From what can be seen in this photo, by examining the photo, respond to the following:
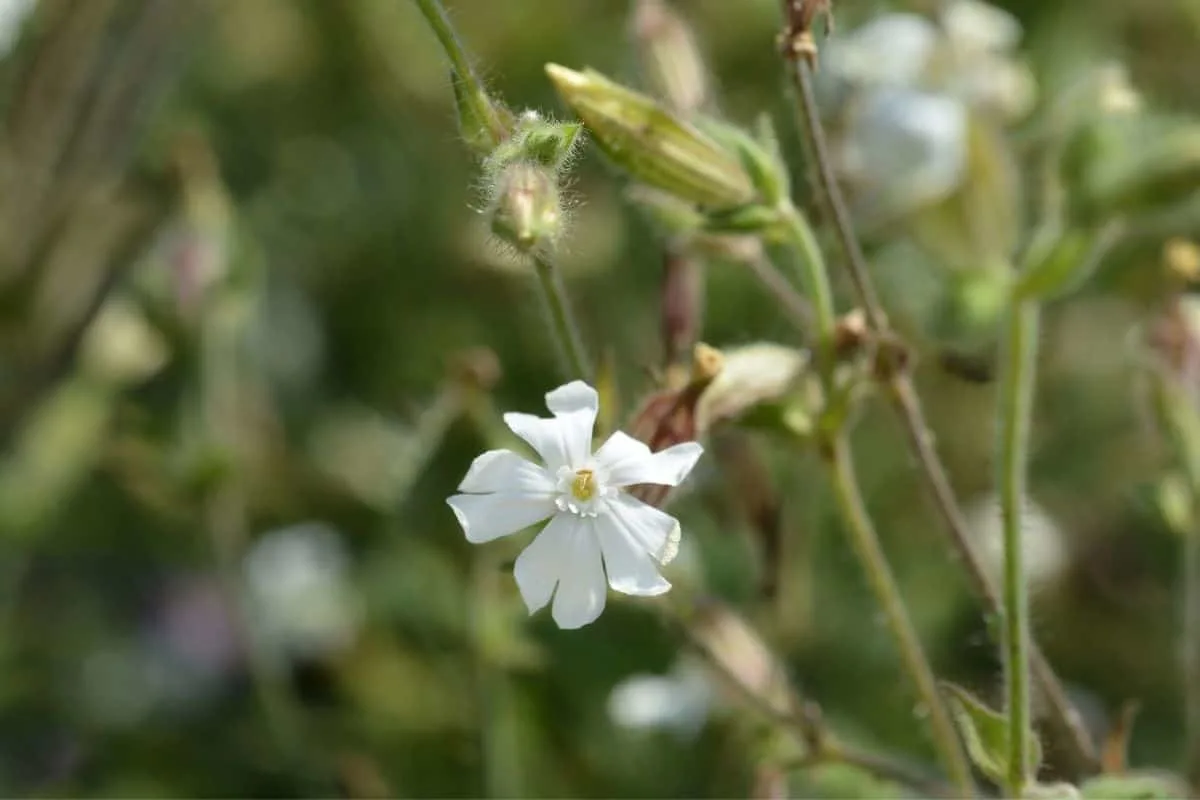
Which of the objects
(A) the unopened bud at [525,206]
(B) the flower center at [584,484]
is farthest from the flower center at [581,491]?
(A) the unopened bud at [525,206]

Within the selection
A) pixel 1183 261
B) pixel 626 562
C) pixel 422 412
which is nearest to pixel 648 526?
pixel 626 562

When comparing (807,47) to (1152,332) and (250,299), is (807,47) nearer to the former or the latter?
(1152,332)

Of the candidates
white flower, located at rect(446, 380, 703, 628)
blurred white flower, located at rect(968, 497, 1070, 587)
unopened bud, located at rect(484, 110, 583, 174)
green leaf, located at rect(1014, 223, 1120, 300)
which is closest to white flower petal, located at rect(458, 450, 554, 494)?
white flower, located at rect(446, 380, 703, 628)

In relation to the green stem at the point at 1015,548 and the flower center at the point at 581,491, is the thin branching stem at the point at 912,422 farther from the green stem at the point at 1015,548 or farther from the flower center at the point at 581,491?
the flower center at the point at 581,491

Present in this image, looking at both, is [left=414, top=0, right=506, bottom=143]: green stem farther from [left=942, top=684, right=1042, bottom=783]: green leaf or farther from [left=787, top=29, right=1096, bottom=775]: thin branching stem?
[left=942, top=684, right=1042, bottom=783]: green leaf

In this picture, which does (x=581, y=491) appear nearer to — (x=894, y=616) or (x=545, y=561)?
(x=545, y=561)
